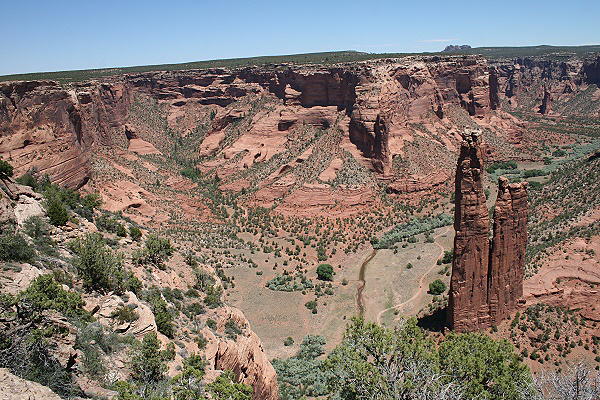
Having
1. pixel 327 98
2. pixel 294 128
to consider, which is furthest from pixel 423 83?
pixel 294 128

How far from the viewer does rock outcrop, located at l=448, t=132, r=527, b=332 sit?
26.6m

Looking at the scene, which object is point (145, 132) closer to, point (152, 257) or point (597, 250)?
point (152, 257)

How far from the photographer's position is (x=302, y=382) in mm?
28125

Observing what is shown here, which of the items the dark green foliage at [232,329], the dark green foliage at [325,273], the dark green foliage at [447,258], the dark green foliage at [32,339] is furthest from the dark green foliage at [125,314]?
the dark green foliage at [447,258]

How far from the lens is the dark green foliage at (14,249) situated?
50.3ft

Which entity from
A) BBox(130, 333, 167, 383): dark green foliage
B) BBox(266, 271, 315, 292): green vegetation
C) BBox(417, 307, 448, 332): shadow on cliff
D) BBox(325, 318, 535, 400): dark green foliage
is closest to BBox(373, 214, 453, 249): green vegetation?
BBox(266, 271, 315, 292): green vegetation

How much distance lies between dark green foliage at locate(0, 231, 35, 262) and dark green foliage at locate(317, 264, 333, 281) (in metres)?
Answer: 30.9

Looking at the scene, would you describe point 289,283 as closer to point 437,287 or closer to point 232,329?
point 437,287

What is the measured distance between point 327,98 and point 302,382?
172ft

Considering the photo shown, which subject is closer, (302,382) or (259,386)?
(259,386)

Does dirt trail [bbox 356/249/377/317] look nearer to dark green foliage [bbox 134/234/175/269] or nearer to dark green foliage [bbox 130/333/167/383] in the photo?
dark green foliage [bbox 134/234/175/269]

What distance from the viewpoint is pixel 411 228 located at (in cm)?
5469

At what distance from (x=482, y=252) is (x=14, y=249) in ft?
76.6

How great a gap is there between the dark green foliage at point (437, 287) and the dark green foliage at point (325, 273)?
34.4 ft
